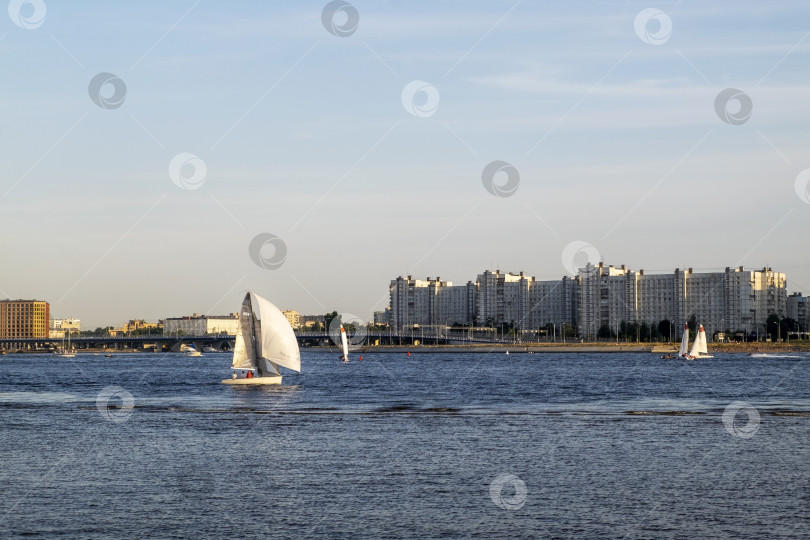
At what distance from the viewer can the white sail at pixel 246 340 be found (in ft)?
227

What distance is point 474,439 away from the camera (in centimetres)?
3653

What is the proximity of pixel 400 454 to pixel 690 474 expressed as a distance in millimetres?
8686

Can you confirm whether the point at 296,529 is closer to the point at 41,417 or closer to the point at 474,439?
the point at 474,439

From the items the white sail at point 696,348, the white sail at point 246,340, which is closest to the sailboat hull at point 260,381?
the white sail at point 246,340

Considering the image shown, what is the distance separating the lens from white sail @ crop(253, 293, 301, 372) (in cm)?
6819

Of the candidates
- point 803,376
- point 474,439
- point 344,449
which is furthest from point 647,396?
point 803,376

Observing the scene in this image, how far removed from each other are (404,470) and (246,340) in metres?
42.7

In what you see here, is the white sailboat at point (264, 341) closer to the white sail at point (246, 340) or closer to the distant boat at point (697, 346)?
the white sail at point (246, 340)

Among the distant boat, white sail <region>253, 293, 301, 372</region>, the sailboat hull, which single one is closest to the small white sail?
the distant boat

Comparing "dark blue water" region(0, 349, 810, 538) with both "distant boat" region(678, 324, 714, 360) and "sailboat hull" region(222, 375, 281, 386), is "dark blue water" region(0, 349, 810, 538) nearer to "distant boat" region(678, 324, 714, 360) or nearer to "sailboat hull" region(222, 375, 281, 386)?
"sailboat hull" region(222, 375, 281, 386)

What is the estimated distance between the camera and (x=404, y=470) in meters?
28.8

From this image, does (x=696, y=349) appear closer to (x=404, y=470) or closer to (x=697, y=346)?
(x=697, y=346)

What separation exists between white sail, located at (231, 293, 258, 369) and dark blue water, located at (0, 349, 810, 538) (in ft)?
46.4

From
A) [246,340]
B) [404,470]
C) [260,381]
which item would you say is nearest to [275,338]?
[246,340]
